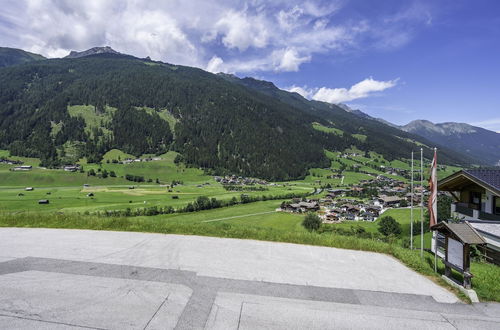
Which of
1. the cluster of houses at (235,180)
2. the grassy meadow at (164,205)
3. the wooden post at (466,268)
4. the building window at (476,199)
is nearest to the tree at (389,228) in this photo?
the grassy meadow at (164,205)

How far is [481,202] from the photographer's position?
19.0 meters

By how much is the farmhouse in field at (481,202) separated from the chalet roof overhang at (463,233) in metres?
9.81

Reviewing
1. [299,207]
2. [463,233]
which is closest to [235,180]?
[299,207]

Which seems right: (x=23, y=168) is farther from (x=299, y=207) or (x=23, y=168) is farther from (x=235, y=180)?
(x=299, y=207)

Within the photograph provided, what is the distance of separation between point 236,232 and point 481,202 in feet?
60.0

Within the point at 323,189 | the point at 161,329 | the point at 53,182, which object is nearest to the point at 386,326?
the point at 161,329

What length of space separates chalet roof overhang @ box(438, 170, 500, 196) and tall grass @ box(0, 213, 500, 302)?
21.9ft

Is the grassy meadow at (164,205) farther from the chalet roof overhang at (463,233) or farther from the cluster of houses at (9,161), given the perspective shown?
the cluster of houses at (9,161)

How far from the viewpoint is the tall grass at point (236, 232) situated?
10.4m

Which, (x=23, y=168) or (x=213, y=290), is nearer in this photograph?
(x=213, y=290)

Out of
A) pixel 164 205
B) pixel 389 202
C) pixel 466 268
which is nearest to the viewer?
pixel 466 268

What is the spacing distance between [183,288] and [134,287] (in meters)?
1.37

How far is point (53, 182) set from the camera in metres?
146

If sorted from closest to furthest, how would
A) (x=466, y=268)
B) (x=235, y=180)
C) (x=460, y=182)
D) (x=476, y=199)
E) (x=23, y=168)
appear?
(x=466, y=268) < (x=476, y=199) < (x=460, y=182) < (x=23, y=168) < (x=235, y=180)
